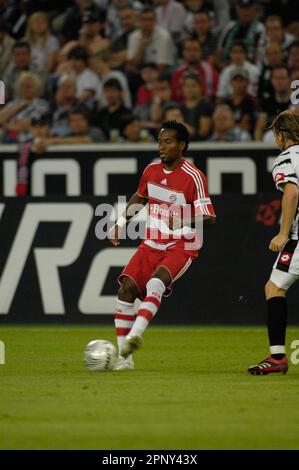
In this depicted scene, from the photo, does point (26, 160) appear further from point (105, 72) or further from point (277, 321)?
point (277, 321)

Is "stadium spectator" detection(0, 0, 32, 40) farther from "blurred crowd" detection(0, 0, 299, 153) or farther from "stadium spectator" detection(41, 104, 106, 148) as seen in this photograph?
"stadium spectator" detection(41, 104, 106, 148)

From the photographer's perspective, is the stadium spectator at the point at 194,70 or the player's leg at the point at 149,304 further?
the stadium spectator at the point at 194,70

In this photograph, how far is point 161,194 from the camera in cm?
1098

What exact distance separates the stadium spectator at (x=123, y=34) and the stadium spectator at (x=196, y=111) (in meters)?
2.55

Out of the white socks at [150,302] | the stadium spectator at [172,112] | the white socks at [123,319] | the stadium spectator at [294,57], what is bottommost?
the white socks at [123,319]

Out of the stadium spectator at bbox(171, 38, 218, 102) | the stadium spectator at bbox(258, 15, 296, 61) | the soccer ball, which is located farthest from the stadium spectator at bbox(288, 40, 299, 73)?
the soccer ball

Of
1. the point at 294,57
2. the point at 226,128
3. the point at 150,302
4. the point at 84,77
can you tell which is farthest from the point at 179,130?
the point at 84,77

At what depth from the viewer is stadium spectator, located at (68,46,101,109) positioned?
62.4ft

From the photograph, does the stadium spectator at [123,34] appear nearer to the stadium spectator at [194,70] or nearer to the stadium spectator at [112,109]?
the stadium spectator at [194,70]

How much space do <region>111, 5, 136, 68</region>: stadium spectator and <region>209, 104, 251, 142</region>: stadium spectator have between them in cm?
315

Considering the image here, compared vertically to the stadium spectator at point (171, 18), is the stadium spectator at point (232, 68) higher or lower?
lower

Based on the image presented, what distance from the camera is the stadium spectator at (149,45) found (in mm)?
19091

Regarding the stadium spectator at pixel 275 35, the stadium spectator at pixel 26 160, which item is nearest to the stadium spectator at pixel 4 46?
the stadium spectator at pixel 26 160
